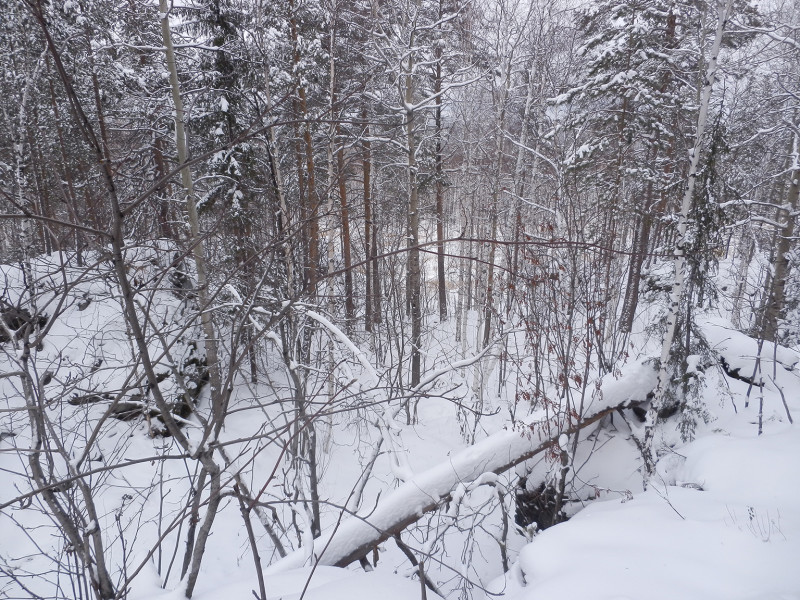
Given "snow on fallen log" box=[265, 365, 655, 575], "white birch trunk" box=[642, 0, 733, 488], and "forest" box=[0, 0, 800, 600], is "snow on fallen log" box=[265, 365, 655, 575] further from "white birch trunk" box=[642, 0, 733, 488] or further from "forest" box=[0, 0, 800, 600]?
"white birch trunk" box=[642, 0, 733, 488]

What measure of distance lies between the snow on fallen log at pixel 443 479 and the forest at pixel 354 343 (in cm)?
4

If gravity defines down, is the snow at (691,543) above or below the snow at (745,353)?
below

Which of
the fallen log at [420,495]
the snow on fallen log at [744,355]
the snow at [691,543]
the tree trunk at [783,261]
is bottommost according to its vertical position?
the fallen log at [420,495]

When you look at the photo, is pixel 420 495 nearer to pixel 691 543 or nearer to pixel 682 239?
pixel 691 543

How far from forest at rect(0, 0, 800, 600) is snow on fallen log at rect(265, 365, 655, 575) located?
0.04 meters

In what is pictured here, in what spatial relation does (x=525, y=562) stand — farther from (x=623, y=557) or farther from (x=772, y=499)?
(x=772, y=499)

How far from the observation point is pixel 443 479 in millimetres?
5055

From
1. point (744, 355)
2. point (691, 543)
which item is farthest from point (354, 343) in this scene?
point (744, 355)

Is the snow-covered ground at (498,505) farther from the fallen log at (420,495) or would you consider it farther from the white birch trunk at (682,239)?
the white birch trunk at (682,239)

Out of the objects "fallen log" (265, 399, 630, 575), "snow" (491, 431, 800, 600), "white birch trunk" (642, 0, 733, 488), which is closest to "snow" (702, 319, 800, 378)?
"white birch trunk" (642, 0, 733, 488)

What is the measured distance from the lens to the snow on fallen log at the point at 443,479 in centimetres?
409

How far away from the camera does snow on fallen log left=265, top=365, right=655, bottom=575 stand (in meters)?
4.09

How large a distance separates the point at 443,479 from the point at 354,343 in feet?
7.36

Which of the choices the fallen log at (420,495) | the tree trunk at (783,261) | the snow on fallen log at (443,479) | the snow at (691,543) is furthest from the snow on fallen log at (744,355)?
the fallen log at (420,495)
